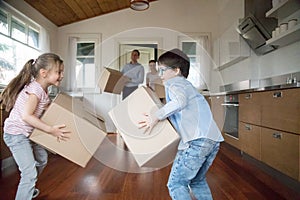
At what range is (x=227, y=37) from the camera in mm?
4570

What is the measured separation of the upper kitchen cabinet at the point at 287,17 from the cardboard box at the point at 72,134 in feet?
6.85

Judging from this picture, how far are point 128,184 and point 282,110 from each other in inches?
49.1

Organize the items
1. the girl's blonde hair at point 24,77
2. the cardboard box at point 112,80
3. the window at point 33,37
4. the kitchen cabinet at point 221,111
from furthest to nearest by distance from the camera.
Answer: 1. the window at point 33,37
2. the kitchen cabinet at point 221,111
3. the cardboard box at point 112,80
4. the girl's blonde hair at point 24,77

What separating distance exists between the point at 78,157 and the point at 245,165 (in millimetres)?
2024

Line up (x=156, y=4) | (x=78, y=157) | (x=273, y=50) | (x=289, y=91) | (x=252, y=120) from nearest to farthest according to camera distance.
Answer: (x=78, y=157)
(x=289, y=91)
(x=252, y=120)
(x=273, y=50)
(x=156, y=4)

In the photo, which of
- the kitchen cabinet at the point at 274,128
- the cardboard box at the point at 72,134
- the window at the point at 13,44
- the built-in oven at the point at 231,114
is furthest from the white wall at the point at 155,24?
the cardboard box at the point at 72,134

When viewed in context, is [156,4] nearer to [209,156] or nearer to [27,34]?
[27,34]

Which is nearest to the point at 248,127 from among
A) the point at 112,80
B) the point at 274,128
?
the point at 274,128

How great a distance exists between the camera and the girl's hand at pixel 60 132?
117 cm

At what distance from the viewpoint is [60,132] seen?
1.17 m

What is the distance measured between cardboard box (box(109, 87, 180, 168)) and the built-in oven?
233cm

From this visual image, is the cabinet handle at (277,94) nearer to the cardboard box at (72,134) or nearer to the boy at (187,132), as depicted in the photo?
the boy at (187,132)

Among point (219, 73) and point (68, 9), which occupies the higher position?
point (68, 9)

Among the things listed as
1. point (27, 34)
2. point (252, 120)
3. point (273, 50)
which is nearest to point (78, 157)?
point (252, 120)
